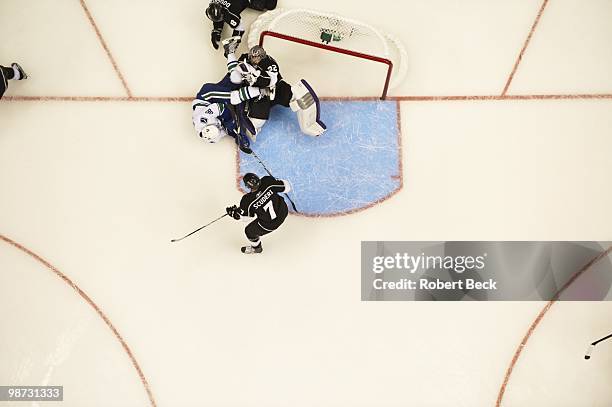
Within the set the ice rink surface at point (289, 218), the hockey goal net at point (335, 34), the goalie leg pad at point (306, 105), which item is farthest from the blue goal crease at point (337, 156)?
the hockey goal net at point (335, 34)

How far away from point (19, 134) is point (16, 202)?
0.58 m

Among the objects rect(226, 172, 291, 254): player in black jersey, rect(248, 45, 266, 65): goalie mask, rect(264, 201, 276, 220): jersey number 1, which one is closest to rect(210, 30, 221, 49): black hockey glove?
rect(248, 45, 266, 65): goalie mask

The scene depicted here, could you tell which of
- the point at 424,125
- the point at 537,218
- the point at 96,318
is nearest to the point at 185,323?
the point at 96,318

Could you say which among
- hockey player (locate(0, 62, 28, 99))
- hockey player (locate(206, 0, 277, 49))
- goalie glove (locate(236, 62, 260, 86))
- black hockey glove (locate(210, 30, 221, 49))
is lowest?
hockey player (locate(0, 62, 28, 99))

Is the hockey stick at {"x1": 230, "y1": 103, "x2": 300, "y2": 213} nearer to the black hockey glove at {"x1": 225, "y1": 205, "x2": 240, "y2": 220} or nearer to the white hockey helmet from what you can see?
the white hockey helmet

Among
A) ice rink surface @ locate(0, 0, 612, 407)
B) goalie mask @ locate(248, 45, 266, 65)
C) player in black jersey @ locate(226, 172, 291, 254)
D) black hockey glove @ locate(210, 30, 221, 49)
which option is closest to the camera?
player in black jersey @ locate(226, 172, 291, 254)

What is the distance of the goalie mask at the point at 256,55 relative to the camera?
17.6ft

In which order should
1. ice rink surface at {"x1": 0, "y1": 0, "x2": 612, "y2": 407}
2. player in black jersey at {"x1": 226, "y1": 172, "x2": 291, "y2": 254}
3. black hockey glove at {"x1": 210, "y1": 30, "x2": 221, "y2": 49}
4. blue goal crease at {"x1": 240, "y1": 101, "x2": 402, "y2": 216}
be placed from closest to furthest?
player in black jersey at {"x1": 226, "y1": 172, "x2": 291, "y2": 254}, ice rink surface at {"x1": 0, "y1": 0, "x2": 612, "y2": 407}, blue goal crease at {"x1": 240, "y1": 101, "x2": 402, "y2": 216}, black hockey glove at {"x1": 210, "y1": 30, "x2": 221, "y2": 49}

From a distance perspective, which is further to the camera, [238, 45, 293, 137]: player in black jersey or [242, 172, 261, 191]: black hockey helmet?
[238, 45, 293, 137]: player in black jersey

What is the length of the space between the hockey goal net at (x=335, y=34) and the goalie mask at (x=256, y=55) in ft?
1.88

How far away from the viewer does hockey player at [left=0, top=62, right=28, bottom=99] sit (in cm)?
573

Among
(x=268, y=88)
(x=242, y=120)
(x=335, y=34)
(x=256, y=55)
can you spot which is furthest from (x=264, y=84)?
(x=335, y=34)

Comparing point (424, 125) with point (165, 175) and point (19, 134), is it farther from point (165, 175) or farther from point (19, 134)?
point (19, 134)

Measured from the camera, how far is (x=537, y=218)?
5738mm
